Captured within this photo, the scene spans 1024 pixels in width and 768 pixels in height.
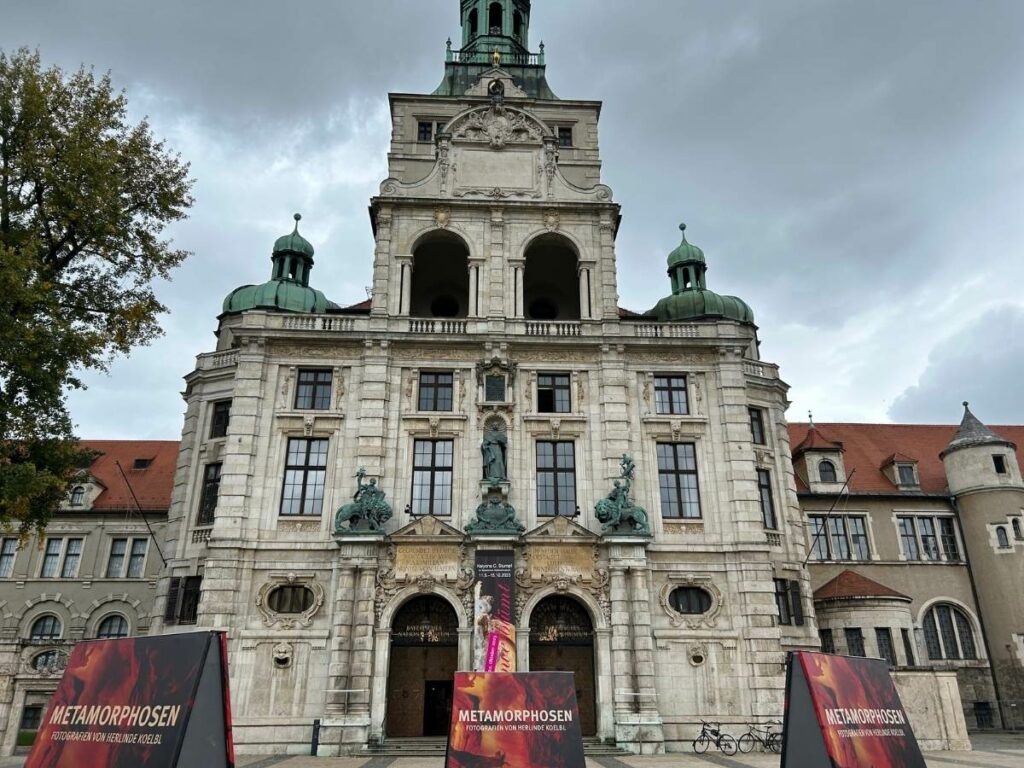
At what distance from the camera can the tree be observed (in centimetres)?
1709

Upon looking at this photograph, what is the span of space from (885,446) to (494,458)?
82.3 feet

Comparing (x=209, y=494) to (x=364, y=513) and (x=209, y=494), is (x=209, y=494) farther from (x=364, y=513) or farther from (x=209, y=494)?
(x=364, y=513)

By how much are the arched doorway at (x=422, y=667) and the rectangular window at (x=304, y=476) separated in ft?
16.1

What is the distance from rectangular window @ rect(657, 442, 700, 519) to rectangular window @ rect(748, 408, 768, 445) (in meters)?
4.25

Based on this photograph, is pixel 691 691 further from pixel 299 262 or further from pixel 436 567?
pixel 299 262

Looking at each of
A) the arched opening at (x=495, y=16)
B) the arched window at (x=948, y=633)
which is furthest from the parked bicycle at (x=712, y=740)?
the arched opening at (x=495, y=16)

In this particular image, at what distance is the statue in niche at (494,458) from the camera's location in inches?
999

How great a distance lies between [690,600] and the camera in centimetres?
2498

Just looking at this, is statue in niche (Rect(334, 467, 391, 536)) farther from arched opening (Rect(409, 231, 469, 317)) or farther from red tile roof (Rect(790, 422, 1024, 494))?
red tile roof (Rect(790, 422, 1024, 494))

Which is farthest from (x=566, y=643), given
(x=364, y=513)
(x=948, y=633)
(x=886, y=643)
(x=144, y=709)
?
(x=948, y=633)

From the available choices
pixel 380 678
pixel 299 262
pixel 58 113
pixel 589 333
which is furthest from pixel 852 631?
pixel 58 113

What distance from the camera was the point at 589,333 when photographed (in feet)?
92.4

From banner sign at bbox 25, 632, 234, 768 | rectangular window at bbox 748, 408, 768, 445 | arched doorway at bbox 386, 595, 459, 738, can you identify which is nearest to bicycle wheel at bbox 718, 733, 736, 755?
arched doorway at bbox 386, 595, 459, 738

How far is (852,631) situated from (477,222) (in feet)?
75.0
